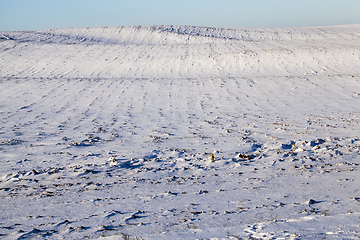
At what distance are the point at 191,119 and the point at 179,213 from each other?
522cm

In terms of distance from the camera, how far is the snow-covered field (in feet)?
10.4

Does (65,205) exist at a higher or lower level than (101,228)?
lower

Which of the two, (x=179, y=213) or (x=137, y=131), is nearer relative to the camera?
(x=179, y=213)

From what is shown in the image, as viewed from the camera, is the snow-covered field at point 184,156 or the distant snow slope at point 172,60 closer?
the snow-covered field at point 184,156

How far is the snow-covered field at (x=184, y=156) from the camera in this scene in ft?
10.4

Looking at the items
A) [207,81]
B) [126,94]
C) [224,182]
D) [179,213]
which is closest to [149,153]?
[224,182]

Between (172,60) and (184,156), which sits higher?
(184,156)

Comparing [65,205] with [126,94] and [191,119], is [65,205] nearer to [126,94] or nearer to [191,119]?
[191,119]

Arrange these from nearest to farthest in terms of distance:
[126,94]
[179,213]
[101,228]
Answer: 1. [101,228]
2. [179,213]
3. [126,94]

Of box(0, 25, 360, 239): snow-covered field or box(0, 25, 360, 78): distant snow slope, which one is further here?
box(0, 25, 360, 78): distant snow slope

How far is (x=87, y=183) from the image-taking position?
4.33 metres

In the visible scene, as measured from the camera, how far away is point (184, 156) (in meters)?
5.43

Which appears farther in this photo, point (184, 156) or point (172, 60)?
point (172, 60)

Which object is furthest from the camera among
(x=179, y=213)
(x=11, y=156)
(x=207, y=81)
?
(x=207, y=81)
